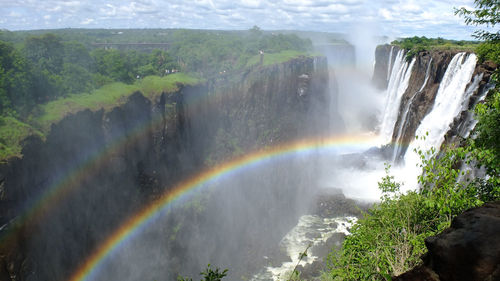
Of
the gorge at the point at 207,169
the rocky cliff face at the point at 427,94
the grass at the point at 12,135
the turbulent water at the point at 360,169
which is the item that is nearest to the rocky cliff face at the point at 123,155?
the gorge at the point at 207,169

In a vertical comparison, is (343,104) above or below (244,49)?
below

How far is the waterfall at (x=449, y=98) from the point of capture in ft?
79.0

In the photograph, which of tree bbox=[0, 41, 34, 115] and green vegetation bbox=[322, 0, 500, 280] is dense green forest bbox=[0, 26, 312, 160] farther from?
green vegetation bbox=[322, 0, 500, 280]

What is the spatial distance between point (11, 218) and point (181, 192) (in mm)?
18102

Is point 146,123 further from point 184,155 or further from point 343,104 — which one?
point 343,104

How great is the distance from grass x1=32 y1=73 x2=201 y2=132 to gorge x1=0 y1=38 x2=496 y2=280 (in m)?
0.60

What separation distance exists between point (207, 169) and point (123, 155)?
1359 cm

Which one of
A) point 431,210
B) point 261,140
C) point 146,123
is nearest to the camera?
point 431,210

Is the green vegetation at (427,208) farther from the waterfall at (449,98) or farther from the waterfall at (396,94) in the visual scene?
the waterfall at (396,94)

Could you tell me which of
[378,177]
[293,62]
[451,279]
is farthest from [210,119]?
[451,279]

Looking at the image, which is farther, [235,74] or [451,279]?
[235,74]

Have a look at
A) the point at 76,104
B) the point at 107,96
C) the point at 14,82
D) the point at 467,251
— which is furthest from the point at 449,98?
the point at 14,82

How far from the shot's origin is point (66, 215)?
2169 cm

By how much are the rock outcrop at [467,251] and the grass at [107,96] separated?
21795 mm
